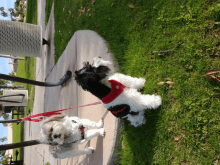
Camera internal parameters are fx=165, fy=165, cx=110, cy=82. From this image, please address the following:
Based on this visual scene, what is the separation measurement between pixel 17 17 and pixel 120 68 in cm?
1802

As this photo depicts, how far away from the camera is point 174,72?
2779 millimetres

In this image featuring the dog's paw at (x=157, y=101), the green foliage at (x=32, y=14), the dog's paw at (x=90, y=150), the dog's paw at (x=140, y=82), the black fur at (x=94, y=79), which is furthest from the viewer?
the green foliage at (x=32, y=14)

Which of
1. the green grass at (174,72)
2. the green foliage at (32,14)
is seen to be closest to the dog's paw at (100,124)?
the green grass at (174,72)

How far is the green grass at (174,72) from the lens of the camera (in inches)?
93.0

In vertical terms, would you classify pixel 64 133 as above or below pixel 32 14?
below

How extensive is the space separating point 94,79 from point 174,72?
55.1 inches

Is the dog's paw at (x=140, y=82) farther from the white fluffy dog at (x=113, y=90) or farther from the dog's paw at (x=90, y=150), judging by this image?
the dog's paw at (x=90, y=150)

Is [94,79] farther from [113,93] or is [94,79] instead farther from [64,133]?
[64,133]

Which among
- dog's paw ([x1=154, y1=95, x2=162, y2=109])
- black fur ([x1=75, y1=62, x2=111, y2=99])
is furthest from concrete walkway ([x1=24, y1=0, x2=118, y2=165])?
black fur ([x1=75, y1=62, x2=111, y2=99])

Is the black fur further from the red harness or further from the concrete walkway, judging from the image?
the concrete walkway

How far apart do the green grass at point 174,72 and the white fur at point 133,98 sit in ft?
0.47

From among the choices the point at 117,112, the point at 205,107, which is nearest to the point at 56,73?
the point at 117,112

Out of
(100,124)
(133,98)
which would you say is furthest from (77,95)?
(133,98)

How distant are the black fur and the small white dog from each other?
101cm
